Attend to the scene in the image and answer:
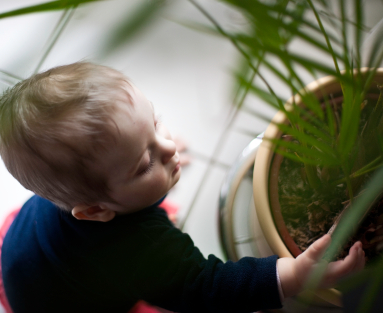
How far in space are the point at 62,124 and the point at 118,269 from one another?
0.94 feet

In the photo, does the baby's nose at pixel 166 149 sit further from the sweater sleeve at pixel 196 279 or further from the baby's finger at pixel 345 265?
the baby's finger at pixel 345 265

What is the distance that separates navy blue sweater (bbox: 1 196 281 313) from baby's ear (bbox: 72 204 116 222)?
0.12 feet

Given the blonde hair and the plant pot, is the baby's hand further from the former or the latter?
the blonde hair

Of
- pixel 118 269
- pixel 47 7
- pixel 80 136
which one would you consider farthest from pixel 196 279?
pixel 47 7

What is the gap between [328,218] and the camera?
51 centimetres

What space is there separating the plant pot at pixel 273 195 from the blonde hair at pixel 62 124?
0.22m

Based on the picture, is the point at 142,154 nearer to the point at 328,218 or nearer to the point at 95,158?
the point at 95,158

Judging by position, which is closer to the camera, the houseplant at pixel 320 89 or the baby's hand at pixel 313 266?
the houseplant at pixel 320 89

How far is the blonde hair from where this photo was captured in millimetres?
409

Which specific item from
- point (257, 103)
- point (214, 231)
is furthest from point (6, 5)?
point (214, 231)

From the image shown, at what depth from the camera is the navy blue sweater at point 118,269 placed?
491 millimetres

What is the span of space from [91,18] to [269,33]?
0.11m

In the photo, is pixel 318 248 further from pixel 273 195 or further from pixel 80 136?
pixel 80 136

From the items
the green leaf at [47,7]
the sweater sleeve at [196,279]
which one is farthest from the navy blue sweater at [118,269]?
the green leaf at [47,7]
